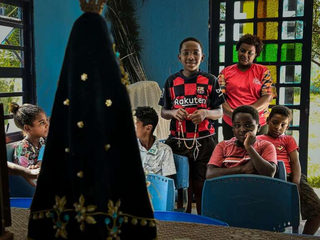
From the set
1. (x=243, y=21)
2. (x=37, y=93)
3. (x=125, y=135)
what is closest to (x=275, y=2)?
(x=243, y=21)

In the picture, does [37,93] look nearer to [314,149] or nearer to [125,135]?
[125,135]

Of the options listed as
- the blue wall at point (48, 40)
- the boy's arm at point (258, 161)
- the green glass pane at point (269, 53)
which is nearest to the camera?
the boy's arm at point (258, 161)

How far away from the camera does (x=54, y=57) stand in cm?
353

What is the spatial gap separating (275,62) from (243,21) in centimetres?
53

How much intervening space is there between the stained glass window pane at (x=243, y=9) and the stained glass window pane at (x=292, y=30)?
1.14ft

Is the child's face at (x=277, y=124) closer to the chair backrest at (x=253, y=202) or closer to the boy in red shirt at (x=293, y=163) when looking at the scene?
the boy in red shirt at (x=293, y=163)

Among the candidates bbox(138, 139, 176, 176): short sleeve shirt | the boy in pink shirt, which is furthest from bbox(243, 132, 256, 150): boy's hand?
bbox(138, 139, 176, 176): short sleeve shirt

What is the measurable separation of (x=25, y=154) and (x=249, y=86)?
174 cm

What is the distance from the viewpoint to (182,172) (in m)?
2.36

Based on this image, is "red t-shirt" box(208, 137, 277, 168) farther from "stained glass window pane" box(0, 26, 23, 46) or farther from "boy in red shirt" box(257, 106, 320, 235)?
"stained glass window pane" box(0, 26, 23, 46)

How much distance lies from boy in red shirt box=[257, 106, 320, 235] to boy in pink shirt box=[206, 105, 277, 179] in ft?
0.92

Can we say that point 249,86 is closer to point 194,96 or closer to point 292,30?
point 194,96

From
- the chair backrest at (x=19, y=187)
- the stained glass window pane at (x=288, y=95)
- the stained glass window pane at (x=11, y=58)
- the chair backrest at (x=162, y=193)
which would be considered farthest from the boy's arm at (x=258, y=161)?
the stained glass window pane at (x=11, y=58)

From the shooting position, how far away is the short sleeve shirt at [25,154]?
233cm
